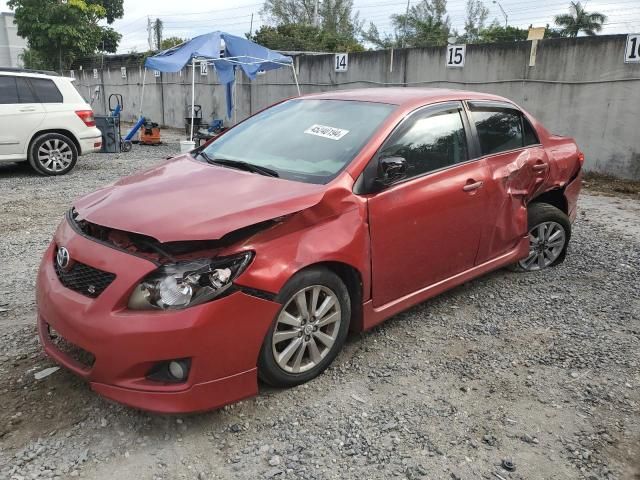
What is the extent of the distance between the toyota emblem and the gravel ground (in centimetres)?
66

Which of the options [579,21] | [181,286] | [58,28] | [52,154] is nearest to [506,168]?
[181,286]

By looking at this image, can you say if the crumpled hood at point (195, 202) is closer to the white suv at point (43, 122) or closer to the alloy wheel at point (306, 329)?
the alloy wheel at point (306, 329)

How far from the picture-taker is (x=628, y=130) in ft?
28.3

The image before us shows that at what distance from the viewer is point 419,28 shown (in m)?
39.4

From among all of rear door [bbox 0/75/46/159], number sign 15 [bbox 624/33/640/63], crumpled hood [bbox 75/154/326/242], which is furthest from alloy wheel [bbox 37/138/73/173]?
number sign 15 [bbox 624/33/640/63]

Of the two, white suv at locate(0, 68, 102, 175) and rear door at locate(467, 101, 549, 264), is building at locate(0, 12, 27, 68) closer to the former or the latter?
white suv at locate(0, 68, 102, 175)

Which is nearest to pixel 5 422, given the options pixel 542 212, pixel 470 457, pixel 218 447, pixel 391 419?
pixel 218 447

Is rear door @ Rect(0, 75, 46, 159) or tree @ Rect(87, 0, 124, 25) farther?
tree @ Rect(87, 0, 124, 25)

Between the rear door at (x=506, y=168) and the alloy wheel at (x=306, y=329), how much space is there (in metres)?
1.51

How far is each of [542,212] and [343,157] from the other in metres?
2.21

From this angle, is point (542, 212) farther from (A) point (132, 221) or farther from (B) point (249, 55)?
(B) point (249, 55)

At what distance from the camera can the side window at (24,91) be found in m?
8.49

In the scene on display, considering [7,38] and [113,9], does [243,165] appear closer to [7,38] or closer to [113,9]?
[113,9]

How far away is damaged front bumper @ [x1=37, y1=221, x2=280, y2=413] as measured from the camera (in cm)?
235
